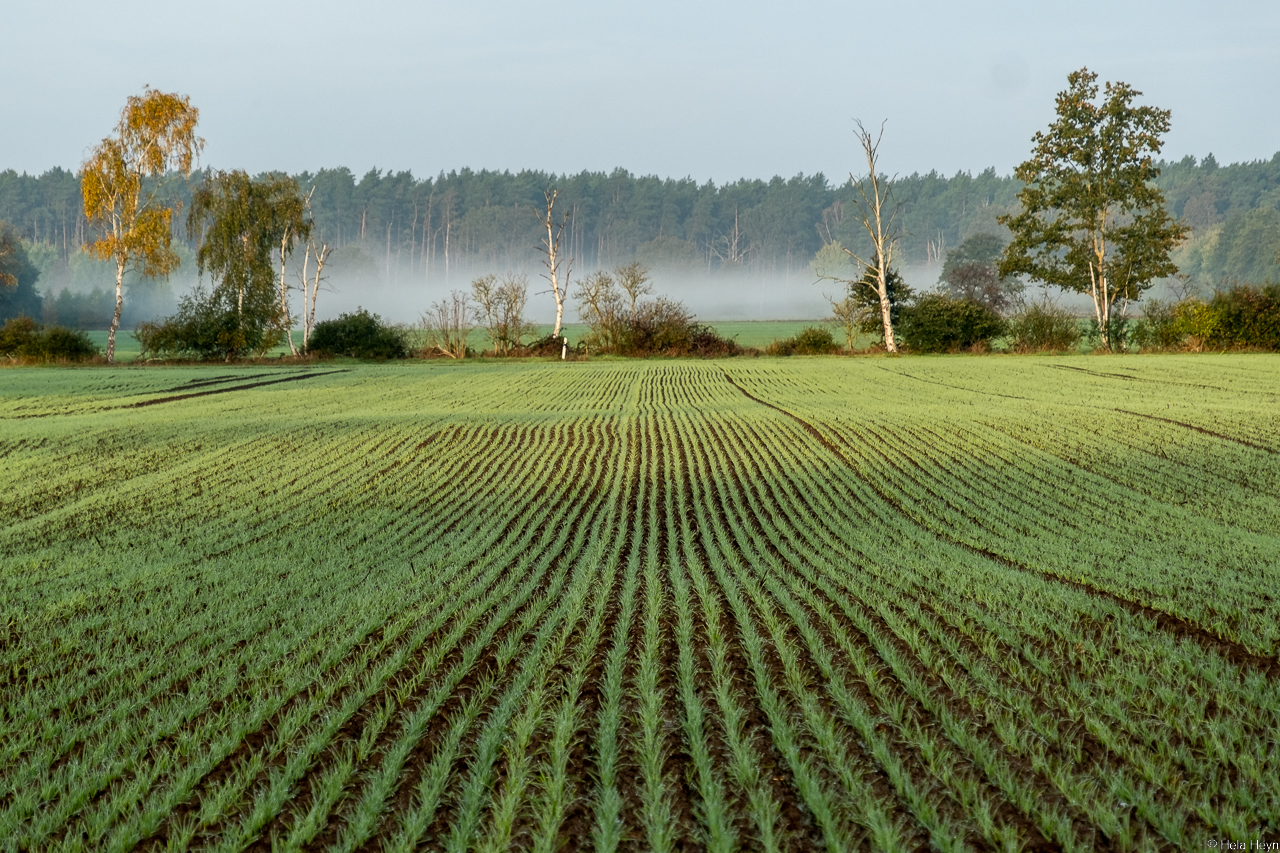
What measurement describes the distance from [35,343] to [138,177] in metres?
8.75

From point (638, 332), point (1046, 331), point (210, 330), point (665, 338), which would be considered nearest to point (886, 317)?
point (1046, 331)

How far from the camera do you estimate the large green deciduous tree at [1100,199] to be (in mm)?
40750

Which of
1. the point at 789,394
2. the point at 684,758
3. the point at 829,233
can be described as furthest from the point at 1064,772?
the point at 829,233

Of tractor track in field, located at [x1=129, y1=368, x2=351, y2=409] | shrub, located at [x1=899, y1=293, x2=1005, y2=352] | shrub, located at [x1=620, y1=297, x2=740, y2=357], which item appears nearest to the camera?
tractor track in field, located at [x1=129, y1=368, x2=351, y2=409]

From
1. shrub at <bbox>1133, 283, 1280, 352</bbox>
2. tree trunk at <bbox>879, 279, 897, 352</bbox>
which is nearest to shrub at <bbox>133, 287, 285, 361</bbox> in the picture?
tree trunk at <bbox>879, 279, 897, 352</bbox>

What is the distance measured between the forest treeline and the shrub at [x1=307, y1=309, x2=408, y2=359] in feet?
247

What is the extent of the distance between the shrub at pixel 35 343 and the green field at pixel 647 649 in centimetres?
2994

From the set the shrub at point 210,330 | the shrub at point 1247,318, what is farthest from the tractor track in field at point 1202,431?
the shrub at point 210,330

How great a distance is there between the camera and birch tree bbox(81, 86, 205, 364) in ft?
128

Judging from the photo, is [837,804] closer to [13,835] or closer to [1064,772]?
[1064,772]

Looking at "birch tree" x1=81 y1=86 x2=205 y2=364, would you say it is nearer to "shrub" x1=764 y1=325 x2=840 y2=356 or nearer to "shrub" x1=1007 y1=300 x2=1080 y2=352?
"shrub" x1=764 y1=325 x2=840 y2=356

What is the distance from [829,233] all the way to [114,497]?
120m

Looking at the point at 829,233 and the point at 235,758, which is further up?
the point at 829,233

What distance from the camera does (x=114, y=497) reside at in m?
11.8
